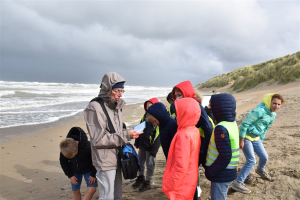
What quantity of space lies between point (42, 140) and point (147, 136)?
524 cm

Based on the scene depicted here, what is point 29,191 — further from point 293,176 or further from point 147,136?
point 293,176

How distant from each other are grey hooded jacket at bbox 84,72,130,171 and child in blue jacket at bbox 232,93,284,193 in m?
2.03

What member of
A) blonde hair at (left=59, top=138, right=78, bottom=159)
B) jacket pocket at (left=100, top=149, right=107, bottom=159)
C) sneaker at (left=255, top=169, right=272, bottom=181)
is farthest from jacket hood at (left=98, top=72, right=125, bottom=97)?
sneaker at (left=255, top=169, right=272, bottom=181)

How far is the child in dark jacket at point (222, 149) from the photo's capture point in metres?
2.43

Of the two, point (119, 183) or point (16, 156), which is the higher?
point (119, 183)

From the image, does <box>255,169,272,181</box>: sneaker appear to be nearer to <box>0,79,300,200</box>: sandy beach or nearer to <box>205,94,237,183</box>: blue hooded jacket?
<box>0,79,300,200</box>: sandy beach

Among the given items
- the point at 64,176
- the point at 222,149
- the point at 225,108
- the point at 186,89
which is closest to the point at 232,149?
the point at 222,149

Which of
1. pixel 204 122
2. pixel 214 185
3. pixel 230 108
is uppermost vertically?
pixel 230 108

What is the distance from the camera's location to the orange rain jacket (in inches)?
96.3

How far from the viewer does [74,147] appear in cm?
293

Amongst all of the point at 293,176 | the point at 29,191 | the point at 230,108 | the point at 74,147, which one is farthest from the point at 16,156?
the point at 293,176

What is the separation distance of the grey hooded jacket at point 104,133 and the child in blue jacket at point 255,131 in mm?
2025

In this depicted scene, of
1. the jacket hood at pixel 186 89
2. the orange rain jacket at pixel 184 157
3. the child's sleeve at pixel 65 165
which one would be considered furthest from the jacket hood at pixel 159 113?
the child's sleeve at pixel 65 165

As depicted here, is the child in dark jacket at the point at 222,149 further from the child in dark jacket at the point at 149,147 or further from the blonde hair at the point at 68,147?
the blonde hair at the point at 68,147
